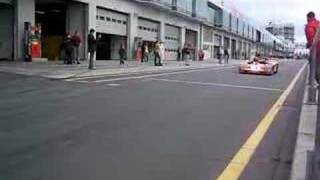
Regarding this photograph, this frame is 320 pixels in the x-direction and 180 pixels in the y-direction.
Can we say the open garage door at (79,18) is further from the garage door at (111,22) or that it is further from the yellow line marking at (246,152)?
the yellow line marking at (246,152)

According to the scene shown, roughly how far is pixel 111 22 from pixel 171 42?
54.8ft

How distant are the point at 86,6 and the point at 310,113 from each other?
29840mm

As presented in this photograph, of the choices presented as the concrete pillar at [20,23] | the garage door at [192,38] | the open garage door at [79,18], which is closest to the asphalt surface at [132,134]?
the concrete pillar at [20,23]

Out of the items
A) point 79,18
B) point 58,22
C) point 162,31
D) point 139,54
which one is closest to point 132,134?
point 79,18

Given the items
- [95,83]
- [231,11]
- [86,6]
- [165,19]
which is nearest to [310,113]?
[95,83]

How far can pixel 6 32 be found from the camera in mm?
32094

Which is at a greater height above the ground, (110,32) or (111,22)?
(111,22)

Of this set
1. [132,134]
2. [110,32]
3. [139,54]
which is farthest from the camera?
[139,54]

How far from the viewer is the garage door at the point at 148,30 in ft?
170

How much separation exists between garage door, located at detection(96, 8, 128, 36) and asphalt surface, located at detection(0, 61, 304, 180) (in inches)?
1046

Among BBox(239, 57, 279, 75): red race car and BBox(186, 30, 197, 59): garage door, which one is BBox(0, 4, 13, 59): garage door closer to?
BBox(239, 57, 279, 75): red race car

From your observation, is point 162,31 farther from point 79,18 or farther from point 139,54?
point 79,18

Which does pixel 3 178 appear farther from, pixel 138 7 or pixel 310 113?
pixel 138 7

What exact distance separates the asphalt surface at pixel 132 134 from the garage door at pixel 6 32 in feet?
53.9
